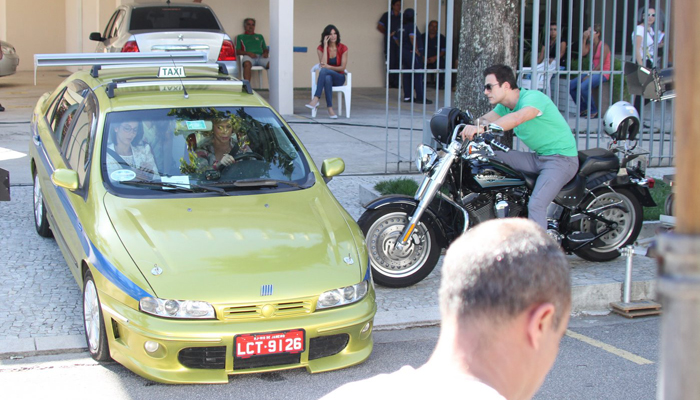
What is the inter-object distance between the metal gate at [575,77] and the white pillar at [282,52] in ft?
6.33

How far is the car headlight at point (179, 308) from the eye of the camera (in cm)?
442

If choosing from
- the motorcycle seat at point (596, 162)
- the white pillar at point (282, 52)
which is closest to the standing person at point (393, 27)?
the white pillar at point (282, 52)

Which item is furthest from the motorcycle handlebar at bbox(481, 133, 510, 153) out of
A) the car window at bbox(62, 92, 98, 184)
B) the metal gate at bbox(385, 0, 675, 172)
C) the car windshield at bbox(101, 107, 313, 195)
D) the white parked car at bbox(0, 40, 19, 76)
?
the white parked car at bbox(0, 40, 19, 76)

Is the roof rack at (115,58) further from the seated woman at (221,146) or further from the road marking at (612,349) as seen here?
the road marking at (612,349)

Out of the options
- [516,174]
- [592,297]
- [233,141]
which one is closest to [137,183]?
[233,141]

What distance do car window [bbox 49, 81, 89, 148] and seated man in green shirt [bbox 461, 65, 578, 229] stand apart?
3220 millimetres

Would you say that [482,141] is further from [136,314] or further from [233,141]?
[136,314]

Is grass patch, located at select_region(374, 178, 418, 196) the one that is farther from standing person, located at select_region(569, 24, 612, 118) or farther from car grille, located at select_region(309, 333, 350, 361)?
car grille, located at select_region(309, 333, 350, 361)

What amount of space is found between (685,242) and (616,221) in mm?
6157

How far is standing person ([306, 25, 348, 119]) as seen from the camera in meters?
14.2

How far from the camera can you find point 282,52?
14156 mm

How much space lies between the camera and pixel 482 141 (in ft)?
19.8

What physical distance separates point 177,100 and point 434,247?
219cm

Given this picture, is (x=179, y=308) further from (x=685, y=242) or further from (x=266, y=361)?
(x=685, y=242)
